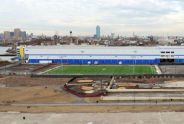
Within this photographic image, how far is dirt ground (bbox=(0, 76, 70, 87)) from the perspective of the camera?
1302 inches

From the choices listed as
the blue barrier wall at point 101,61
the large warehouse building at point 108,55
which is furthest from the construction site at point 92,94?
the large warehouse building at point 108,55

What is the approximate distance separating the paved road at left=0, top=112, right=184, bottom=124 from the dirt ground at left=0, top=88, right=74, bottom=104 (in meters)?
4.53

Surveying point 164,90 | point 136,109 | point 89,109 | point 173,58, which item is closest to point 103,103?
point 89,109

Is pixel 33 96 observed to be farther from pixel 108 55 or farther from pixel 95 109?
pixel 108 55

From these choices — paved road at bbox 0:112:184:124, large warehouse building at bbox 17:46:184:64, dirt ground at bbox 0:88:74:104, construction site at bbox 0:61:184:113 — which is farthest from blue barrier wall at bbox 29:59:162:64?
paved road at bbox 0:112:184:124

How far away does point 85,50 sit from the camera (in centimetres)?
5903

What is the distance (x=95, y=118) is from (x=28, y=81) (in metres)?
19.7

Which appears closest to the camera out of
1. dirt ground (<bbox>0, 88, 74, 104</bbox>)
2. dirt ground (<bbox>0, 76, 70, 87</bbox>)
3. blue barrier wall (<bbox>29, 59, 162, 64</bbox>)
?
dirt ground (<bbox>0, 88, 74, 104</bbox>)

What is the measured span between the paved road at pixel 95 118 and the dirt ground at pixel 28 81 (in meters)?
13.1

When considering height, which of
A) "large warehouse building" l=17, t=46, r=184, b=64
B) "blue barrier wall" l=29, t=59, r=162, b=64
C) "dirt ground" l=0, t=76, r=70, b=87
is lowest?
"dirt ground" l=0, t=76, r=70, b=87

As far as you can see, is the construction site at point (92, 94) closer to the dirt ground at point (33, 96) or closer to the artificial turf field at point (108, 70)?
the dirt ground at point (33, 96)

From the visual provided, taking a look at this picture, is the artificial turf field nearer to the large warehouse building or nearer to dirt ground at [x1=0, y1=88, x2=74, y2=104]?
the large warehouse building

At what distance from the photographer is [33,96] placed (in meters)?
26.5

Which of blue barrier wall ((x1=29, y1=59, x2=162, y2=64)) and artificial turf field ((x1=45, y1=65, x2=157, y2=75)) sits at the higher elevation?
blue barrier wall ((x1=29, y1=59, x2=162, y2=64))
